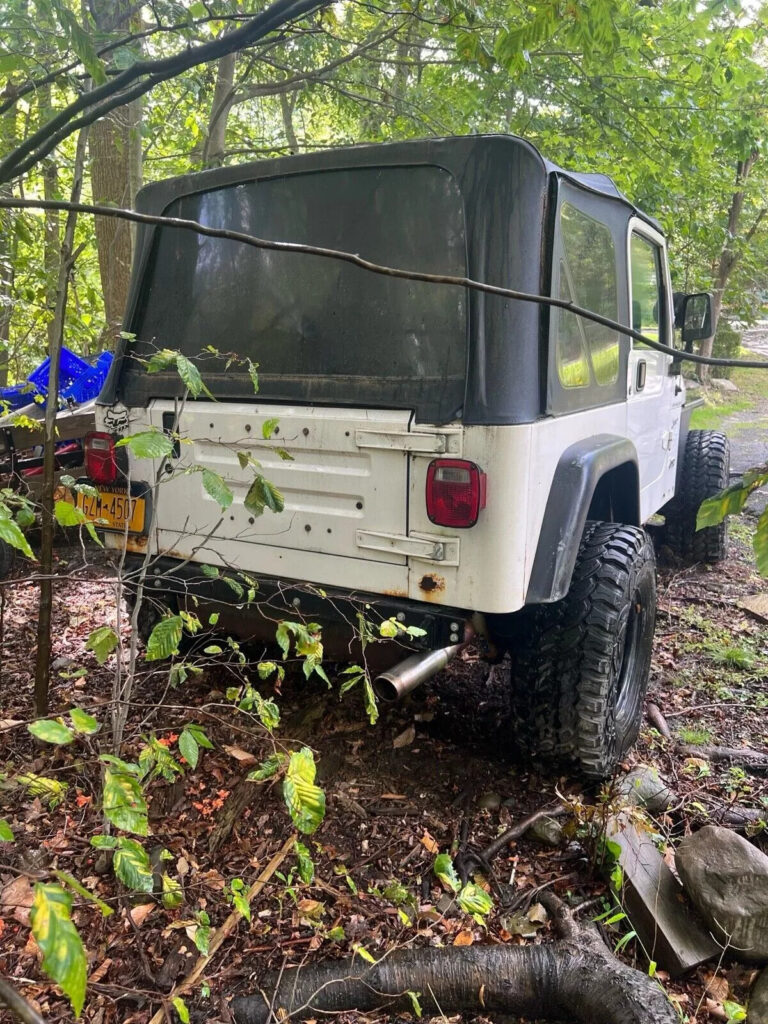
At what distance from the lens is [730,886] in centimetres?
215

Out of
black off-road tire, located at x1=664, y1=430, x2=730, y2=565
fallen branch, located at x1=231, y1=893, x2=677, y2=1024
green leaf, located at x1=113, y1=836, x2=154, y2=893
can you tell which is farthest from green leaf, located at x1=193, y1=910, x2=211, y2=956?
black off-road tire, located at x1=664, y1=430, x2=730, y2=565

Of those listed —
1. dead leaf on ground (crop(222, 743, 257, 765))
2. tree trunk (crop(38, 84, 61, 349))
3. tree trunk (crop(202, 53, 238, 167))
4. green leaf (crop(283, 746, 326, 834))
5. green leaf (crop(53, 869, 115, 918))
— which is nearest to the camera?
green leaf (crop(53, 869, 115, 918))

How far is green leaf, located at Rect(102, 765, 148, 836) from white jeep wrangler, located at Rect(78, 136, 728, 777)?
36.7 inches

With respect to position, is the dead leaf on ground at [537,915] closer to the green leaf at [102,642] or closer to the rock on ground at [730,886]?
the rock on ground at [730,886]

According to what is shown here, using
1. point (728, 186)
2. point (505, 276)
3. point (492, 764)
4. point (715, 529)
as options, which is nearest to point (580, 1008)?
point (492, 764)

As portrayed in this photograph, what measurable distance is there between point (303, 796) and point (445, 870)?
0.96 m

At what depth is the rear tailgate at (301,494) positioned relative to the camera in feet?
8.10

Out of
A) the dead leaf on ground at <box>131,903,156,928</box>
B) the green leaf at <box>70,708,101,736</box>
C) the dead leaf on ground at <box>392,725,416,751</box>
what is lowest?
the dead leaf on ground at <box>131,903,156,928</box>

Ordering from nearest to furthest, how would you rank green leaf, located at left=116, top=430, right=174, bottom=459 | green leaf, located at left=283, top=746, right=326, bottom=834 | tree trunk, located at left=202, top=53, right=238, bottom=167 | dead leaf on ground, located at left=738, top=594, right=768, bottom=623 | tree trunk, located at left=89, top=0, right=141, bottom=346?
green leaf, located at left=283, top=746, right=326, bottom=834, green leaf, located at left=116, top=430, right=174, bottom=459, dead leaf on ground, located at left=738, top=594, right=768, bottom=623, tree trunk, located at left=89, top=0, right=141, bottom=346, tree trunk, located at left=202, top=53, right=238, bottom=167

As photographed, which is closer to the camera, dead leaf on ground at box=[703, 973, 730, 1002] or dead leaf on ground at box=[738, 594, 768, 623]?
dead leaf on ground at box=[703, 973, 730, 1002]

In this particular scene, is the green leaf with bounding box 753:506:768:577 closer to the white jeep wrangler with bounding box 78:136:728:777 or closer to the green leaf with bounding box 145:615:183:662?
the white jeep wrangler with bounding box 78:136:728:777

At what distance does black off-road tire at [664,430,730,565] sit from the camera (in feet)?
17.7

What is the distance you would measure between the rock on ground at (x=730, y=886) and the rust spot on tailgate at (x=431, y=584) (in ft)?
3.68

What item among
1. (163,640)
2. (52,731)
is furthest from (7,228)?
(52,731)
